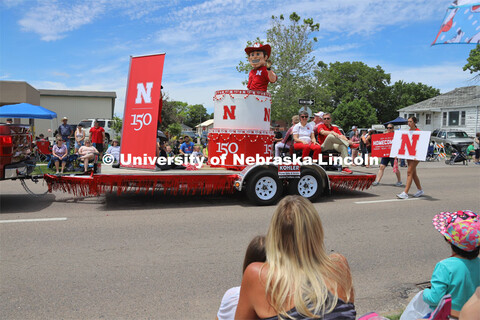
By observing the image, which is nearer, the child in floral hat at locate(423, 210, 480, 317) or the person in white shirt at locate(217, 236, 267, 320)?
the person in white shirt at locate(217, 236, 267, 320)

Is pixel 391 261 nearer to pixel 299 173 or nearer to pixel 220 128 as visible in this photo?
pixel 299 173

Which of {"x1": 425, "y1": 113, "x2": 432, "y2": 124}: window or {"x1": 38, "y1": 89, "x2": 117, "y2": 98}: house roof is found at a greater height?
{"x1": 38, "y1": 89, "x2": 117, "y2": 98}: house roof

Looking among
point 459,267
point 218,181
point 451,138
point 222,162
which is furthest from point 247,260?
point 451,138

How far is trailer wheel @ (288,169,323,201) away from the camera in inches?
324

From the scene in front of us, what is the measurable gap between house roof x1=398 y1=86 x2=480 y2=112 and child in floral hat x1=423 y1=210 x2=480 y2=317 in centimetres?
3499

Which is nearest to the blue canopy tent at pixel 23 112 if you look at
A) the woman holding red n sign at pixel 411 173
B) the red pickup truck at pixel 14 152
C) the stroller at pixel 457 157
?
the red pickup truck at pixel 14 152

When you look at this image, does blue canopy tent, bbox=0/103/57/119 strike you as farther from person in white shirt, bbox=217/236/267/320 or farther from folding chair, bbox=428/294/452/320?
folding chair, bbox=428/294/452/320

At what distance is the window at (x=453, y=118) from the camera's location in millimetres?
34359

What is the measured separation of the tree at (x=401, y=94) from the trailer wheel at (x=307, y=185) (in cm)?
5894

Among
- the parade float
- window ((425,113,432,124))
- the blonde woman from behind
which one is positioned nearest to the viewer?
the blonde woman from behind

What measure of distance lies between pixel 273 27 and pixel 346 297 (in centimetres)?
2911

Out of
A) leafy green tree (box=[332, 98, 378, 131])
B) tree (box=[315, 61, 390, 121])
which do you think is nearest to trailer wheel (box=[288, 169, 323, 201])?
leafy green tree (box=[332, 98, 378, 131])

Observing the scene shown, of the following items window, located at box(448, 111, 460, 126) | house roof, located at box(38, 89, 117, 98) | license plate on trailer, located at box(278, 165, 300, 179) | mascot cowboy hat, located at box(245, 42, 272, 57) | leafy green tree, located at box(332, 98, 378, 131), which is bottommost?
license plate on trailer, located at box(278, 165, 300, 179)

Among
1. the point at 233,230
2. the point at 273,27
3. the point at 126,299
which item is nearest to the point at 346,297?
the point at 126,299
